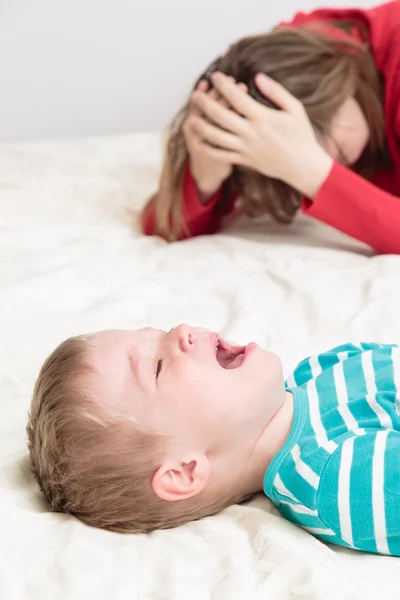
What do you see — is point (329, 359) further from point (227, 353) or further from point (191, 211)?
point (191, 211)

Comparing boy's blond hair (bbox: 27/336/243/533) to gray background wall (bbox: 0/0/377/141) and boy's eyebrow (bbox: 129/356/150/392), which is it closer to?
boy's eyebrow (bbox: 129/356/150/392)

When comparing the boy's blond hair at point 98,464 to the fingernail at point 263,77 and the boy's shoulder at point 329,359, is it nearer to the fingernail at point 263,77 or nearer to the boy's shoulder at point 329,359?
the boy's shoulder at point 329,359

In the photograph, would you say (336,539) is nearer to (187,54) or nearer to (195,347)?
(195,347)

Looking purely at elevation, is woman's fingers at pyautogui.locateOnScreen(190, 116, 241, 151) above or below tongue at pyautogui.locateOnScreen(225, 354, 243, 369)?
above

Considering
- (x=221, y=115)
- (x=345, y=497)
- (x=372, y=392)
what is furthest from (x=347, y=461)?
(x=221, y=115)

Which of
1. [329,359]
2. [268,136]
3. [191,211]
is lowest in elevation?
[191,211]

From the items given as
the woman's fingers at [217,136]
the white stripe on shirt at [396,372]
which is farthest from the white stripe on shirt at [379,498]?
the woman's fingers at [217,136]

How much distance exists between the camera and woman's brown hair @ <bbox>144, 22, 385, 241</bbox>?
53.3 inches

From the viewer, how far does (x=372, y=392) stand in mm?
830

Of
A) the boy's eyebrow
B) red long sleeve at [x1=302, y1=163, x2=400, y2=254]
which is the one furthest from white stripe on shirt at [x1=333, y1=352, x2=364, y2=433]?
red long sleeve at [x1=302, y1=163, x2=400, y2=254]

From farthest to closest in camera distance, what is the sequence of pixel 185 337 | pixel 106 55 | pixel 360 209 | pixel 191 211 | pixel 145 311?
pixel 106 55 < pixel 191 211 < pixel 360 209 < pixel 145 311 < pixel 185 337

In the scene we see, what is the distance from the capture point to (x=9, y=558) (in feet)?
2.04

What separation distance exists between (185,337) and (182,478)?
0.16 meters

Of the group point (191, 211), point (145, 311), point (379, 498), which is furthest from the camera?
point (191, 211)
